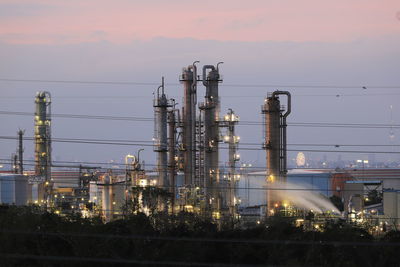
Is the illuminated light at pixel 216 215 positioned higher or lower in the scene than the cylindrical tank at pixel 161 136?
lower

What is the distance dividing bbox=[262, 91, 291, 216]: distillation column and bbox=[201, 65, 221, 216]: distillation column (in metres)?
2.28

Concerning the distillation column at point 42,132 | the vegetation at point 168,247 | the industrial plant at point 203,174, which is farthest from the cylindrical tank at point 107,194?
the vegetation at point 168,247

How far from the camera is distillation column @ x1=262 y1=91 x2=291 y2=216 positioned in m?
26.1

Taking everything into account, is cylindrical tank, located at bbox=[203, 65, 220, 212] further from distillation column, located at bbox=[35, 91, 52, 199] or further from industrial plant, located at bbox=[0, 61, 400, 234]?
distillation column, located at bbox=[35, 91, 52, 199]

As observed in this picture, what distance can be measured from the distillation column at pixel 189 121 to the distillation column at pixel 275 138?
3.25 meters

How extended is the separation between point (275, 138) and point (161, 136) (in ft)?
14.4

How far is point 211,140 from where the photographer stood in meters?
27.8

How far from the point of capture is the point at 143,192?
26469mm

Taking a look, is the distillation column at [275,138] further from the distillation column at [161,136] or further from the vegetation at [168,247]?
the vegetation at [168,247]

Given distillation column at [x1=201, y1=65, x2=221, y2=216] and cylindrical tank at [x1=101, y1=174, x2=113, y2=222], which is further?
cylindrical tank at [x1=101, y1=174, x2=113, y2=222]

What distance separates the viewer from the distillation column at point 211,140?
90.7 ft

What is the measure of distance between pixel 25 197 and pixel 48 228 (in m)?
16.8

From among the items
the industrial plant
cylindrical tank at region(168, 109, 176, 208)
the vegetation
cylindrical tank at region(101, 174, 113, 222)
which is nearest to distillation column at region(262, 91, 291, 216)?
the industrial plant

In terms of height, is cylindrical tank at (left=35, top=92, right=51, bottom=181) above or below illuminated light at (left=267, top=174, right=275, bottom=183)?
above
